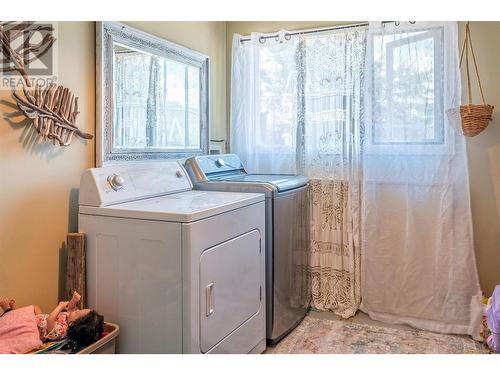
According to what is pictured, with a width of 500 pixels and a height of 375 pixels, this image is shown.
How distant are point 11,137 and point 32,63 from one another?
0.35 m

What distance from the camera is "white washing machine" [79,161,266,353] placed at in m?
1.71

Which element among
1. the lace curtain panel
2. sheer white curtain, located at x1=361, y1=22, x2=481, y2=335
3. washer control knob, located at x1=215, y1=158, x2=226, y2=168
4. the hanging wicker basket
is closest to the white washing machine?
washer control knob, located at x1=215, y1=158, x2=226, y2=168

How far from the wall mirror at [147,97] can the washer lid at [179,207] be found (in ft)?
1.31

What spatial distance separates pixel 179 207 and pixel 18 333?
0.79 m

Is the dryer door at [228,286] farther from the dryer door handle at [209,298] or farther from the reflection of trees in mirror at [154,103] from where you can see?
the reflection of trees in mirror at [154,103]

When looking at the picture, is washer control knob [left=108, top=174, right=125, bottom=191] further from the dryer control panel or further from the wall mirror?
the wall mirror

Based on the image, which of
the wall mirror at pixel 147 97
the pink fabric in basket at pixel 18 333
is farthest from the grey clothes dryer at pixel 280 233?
the pink fabric in basket at pixel 18 333

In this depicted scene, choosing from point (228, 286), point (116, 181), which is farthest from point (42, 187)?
point (228, 286)

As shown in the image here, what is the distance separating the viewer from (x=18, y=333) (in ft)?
5.25

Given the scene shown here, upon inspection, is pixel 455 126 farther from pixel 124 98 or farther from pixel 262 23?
pixel 124 98

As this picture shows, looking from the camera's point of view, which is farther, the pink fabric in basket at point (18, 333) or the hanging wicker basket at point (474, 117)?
the hanging wicker basket at point (474, 117)

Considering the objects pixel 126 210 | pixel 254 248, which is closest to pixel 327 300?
pixel 254 248

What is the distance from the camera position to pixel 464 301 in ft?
8.75

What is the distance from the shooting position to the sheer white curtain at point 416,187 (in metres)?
2.65
